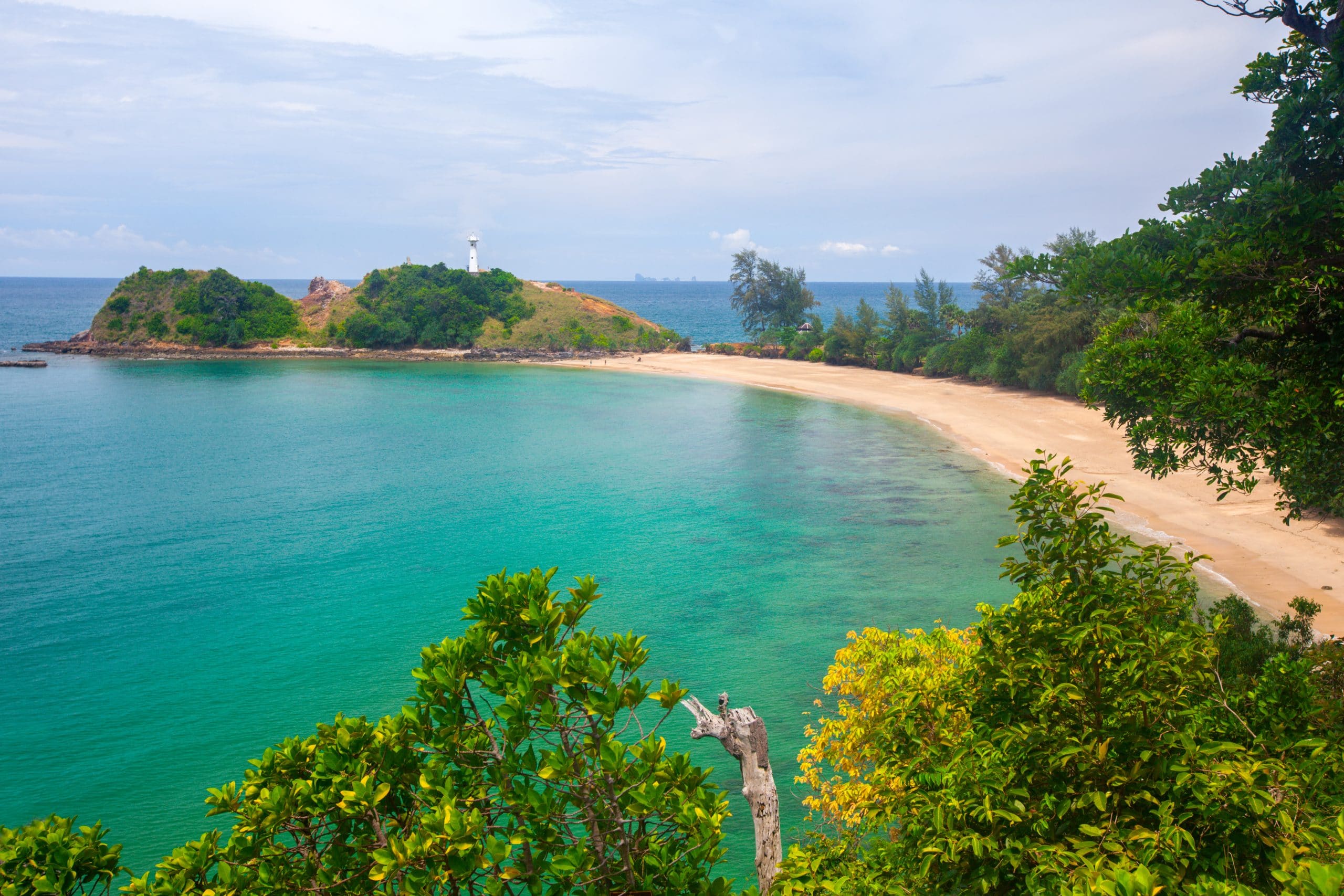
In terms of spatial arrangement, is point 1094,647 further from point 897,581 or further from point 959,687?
point 897,581

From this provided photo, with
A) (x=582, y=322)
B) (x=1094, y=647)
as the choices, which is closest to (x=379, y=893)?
(x=1094, y=647)

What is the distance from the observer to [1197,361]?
10773 millimetres

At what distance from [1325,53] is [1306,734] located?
31.1 ft

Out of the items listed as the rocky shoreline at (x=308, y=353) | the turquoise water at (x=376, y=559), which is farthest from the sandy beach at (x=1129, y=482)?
the rocky shoreline at (x=308, y=353)

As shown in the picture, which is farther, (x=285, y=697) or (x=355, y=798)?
(x=285, y=697)

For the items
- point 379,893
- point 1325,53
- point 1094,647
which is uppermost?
point 1325,53

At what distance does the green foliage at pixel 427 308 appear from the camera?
89.4m

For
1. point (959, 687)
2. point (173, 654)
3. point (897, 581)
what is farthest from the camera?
point (897, 581)

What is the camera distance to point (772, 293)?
91000 mm

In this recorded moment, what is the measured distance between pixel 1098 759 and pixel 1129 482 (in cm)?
2924

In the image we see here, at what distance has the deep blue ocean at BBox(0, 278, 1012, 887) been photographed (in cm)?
1568

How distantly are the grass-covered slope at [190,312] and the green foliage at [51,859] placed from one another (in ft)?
311

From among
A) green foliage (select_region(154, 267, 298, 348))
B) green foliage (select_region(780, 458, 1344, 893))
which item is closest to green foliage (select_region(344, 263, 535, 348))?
green foliage (select_region(154, 267, 298, 348))

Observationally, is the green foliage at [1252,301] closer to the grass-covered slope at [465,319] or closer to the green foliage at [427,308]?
the grass-covered slope at [465,319]
